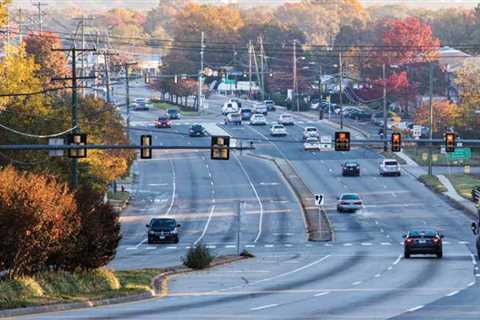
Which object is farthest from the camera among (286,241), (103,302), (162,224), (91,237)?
(162,224)

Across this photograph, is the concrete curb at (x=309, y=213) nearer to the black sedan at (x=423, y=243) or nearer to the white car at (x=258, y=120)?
the black sedan at (x=423, y=243)

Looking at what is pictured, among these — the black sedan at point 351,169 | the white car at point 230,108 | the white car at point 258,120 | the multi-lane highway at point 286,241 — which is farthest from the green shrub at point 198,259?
the white car at point 230,108

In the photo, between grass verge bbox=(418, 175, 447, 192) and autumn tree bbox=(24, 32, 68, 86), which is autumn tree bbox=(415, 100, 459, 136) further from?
autumn tree bbox=(24, 32, 68, 86)

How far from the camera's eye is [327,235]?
77125 millimetres

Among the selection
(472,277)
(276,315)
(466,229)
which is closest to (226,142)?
(472,277)

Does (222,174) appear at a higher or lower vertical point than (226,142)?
lower

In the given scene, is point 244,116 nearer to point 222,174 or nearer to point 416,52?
point 416,52

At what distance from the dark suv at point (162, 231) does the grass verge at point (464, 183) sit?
26326 millimetres

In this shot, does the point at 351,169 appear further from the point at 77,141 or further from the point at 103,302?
the point at 103,302

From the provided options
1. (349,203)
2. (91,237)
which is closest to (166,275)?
(91,237)

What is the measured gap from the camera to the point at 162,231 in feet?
247

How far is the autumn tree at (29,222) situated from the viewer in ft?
126

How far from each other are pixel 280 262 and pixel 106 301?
22.1m

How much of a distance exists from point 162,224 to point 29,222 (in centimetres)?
3726
